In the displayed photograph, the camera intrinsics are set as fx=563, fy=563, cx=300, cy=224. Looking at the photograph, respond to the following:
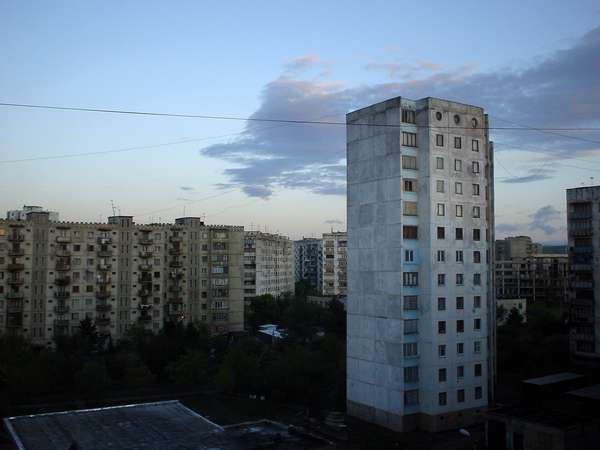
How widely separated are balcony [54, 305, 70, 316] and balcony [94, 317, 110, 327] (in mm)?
4102

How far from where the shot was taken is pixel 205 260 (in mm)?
86938

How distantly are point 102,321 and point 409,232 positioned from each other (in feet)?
168

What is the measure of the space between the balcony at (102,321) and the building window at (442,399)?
51.6 m

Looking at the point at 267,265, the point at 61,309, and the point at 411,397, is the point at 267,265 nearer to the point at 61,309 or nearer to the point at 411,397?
the point at 61,309

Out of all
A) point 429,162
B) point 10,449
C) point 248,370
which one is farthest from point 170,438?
point 429,162

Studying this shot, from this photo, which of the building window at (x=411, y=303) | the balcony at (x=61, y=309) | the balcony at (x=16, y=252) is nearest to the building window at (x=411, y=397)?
the building window at (x=411, y=303)

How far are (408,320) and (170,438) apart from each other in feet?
60.2

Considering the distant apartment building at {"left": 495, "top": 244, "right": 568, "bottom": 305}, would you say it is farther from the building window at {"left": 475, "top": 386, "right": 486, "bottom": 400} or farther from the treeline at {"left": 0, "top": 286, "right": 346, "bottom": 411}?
the building window at {"left": 475, "top": 386, "right": 486, "bottom": 400}

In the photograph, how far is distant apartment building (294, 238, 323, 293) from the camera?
181 m

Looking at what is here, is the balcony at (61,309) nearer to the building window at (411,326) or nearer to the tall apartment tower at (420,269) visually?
the tall apartment tower at (420,269)

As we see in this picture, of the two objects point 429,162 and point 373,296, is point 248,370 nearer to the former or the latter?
point 373,296

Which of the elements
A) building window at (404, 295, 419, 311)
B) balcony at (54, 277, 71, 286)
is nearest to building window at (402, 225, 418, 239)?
building window at (404, 295, 419, 311)

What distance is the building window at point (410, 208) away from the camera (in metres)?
41.4


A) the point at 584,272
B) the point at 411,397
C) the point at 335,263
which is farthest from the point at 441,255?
the point at 335,263
